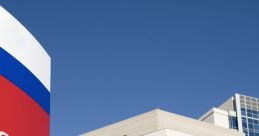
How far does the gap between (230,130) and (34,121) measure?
87.2 m

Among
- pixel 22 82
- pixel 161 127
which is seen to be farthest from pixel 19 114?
pixel 161 127

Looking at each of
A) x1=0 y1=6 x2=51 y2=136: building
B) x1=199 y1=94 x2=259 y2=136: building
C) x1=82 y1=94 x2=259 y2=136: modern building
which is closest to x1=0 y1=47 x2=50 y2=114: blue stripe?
x1=0 y1=6 x2=51 y2=136: building

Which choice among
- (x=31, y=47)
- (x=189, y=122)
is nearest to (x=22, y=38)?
(x=31, y=47)

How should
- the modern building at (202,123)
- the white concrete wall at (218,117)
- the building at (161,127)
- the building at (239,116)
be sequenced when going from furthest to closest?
the white concrete wall at (218,117)
the building at (239,116)
the modern building at (202,123)
the building at (161,127)

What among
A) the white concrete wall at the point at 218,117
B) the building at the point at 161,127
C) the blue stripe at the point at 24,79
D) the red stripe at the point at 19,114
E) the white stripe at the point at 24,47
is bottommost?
the red stripe at the point at 19,114

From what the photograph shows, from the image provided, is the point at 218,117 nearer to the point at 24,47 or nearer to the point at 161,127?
the point at 161,127

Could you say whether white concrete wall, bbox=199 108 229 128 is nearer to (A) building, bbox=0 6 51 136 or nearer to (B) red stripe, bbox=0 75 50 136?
(A) building, bbox=0 6 51 136

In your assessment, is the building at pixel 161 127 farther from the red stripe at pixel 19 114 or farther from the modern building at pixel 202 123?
the red stripe at pixel 19 114

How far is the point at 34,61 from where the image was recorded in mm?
10750

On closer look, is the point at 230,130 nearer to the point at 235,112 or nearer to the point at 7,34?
the point at 235,112

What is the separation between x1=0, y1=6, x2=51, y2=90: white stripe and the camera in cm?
956

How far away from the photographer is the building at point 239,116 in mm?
99000

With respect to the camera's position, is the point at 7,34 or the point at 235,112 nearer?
the point at 7,34

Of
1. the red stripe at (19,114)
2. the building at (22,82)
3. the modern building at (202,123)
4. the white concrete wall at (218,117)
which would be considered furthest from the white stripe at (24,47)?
the white concrete wall at (218,117)
